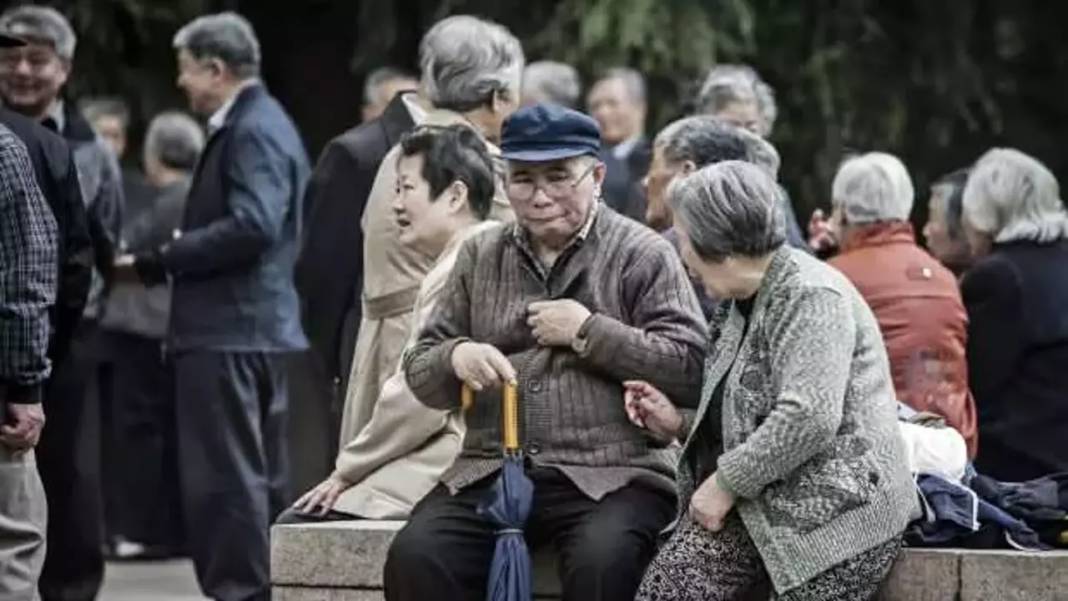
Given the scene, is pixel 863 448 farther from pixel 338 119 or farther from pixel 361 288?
pixel 338 119

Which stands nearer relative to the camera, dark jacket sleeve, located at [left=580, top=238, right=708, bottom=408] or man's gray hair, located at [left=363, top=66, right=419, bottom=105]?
dark jacket sleeve, located at [left=580, top=238, right=708, bottom=408]

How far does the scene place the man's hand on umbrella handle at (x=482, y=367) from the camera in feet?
28.6

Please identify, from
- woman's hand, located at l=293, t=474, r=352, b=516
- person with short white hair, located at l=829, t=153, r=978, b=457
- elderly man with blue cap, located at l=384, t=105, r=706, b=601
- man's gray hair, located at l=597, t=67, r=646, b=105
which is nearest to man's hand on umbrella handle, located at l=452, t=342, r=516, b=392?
elderly man with blue cap, located at l=384, t=105, r=706, b=601

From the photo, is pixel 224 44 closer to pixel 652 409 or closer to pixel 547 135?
pixel 547 135

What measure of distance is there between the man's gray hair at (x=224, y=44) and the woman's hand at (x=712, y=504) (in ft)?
14.3

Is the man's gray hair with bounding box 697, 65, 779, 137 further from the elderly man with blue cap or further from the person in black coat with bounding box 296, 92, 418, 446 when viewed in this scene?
the elderly man with blue cap

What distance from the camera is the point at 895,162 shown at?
11047 millimetres

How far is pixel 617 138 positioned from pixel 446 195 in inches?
182

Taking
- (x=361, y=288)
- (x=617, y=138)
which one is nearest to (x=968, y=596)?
(x=361, y=288)

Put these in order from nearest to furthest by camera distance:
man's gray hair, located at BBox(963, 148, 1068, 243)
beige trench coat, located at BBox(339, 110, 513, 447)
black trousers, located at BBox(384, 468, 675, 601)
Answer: black trousers, located at BBox(384, 468, 675, 601)
beige trench coat, located at BBox(339, 110, 513, 447)
man's gray hair, located at BBox(963, 148, 1068, 243)

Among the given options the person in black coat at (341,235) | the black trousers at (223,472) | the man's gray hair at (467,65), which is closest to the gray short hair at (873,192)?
the man's gray hair at (467,65)

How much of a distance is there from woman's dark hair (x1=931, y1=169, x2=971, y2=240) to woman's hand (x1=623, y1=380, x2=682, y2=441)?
331 cm

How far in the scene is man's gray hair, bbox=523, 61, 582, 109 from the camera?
1367 centimetres

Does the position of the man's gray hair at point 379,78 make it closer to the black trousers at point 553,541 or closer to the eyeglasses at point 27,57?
the eyeglasses at point 27,57
